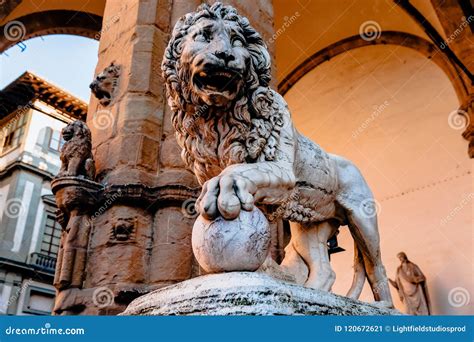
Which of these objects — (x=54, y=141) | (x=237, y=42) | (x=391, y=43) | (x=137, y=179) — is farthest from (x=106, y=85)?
(x=54, y=141)

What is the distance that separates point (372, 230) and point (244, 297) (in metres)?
1.21

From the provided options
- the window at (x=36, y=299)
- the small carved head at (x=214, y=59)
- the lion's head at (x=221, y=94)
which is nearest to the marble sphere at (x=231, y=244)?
the lion's head at (x=221, y=94)

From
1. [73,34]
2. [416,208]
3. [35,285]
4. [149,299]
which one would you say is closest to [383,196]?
[416,208]

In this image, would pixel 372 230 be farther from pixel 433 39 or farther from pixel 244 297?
pixel 433 39

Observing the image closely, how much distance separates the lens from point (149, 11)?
386cm

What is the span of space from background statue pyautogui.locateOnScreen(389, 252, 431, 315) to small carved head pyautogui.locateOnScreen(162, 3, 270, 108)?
690 centimetres

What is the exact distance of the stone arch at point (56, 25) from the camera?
7965 mm

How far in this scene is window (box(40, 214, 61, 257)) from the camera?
61.4 feet

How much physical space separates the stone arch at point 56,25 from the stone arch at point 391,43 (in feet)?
12.8

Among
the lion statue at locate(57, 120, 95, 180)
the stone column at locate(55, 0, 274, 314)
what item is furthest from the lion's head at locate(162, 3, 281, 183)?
the lion statue at locate(57, 120, 95, 180)

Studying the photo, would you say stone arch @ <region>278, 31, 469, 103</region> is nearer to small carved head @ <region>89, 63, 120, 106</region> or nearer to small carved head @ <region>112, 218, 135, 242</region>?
small carved head @ <region>89, 63, 120, 106</region>

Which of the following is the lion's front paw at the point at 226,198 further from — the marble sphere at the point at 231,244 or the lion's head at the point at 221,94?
the lion's head at the point at 221,94

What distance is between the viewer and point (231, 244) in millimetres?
1611

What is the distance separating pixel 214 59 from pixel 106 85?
6.75 ft
